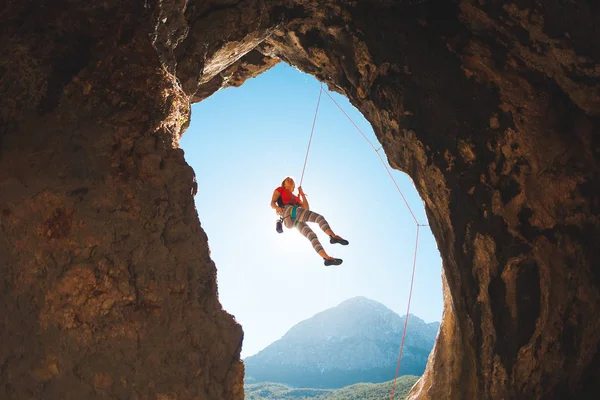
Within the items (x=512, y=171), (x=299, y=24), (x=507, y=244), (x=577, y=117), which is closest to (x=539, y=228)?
(x=507, y=244)

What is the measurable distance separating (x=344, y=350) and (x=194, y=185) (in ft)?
374

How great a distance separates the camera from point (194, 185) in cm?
441

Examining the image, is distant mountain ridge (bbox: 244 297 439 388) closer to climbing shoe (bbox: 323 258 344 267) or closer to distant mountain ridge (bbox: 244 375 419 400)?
distant mountain ridge (bbox: 244 375 419 400)

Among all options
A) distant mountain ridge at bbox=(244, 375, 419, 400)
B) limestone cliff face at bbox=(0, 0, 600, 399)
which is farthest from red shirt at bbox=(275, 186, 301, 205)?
distant mountain ridge at bbox=(244, 375, 419, 400)

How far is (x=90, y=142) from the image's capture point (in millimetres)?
3773

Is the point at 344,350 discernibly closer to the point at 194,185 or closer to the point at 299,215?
the point at 299,215

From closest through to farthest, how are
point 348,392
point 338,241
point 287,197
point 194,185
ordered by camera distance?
1. point 194,185
2. point 338,241
3. point 287,197
4. point 348,392

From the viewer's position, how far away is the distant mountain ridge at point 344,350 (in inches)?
3743

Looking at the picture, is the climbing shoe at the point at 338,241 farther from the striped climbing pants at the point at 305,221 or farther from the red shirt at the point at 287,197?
the red shirt at the point at 287,197

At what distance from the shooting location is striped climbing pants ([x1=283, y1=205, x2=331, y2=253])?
826cm

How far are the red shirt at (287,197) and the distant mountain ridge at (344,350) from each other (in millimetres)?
86093

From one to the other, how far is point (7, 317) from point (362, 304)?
135306 millimetres

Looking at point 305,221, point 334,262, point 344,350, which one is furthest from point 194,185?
point 344,350

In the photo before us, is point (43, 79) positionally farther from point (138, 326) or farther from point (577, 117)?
point (577, 117)
